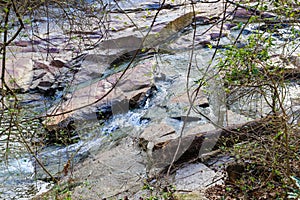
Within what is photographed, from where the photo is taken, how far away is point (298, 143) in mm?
2105

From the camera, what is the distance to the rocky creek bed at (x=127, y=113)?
2854mm

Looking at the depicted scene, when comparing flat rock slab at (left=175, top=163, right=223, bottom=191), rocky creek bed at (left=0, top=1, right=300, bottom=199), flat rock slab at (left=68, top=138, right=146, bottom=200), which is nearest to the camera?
flat rock slab at (left=175, top=163, right=223, bottom=191)

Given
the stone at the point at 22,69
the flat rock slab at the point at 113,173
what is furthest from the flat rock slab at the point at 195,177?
the stone at the point at 22,69

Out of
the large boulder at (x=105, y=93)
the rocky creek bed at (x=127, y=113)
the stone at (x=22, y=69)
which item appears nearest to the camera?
the rocky creek bed at (x=127, y=113)

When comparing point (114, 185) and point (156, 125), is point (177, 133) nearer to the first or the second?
point (156, 125)

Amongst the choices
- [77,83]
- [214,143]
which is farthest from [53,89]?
[214,143]

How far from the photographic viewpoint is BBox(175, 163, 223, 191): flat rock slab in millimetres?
2670

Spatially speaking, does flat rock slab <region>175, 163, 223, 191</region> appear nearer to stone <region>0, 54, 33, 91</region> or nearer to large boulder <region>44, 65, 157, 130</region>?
large boulder <region>44, 65, 157, 130</region>

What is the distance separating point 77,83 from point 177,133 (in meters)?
2.42

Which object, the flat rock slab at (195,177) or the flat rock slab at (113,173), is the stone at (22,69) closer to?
the flat rock slab at (113,173)

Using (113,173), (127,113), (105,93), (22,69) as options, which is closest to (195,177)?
(113,173)

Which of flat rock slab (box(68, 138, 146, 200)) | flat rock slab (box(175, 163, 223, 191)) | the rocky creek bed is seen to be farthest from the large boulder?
flat rock slab (box(175, 163, 223, 191))

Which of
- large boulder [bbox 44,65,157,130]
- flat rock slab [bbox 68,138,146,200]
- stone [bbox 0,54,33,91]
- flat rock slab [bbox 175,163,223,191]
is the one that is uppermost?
stone [bbox 0,54,33,91]

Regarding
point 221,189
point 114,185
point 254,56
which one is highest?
point 254,56
